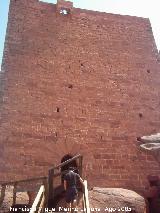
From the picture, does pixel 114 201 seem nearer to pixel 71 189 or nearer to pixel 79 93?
pixel 71 189

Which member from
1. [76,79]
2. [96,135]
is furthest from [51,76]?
[96,135]

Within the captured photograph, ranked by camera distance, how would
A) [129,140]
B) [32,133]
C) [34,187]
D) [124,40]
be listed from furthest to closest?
[124,40]
[129,140]
[32,133]
[34,187]

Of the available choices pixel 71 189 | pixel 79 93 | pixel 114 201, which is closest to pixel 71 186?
pixel 71 189

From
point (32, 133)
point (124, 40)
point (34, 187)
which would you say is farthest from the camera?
point (124, 40)

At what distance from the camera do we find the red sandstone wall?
1011 centimetres

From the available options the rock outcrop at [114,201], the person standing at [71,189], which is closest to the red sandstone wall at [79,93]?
the rock outcrop at [114,201]

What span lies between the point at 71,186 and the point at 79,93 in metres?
5.18

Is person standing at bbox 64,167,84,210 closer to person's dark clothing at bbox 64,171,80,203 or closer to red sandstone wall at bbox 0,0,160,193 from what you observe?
person's dark clothing at bbox 64,171,80,203

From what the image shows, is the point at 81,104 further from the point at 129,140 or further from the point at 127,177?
the point at 127,177

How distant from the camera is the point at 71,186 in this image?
6695 mm

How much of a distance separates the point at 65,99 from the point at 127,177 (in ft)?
10.6

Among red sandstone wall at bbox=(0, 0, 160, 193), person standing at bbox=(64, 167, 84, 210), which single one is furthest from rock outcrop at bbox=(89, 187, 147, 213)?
red sandstone wall at bbox=(0, 0, 160, 193)

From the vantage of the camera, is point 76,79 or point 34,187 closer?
point 34,187

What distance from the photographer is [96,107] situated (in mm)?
11367
